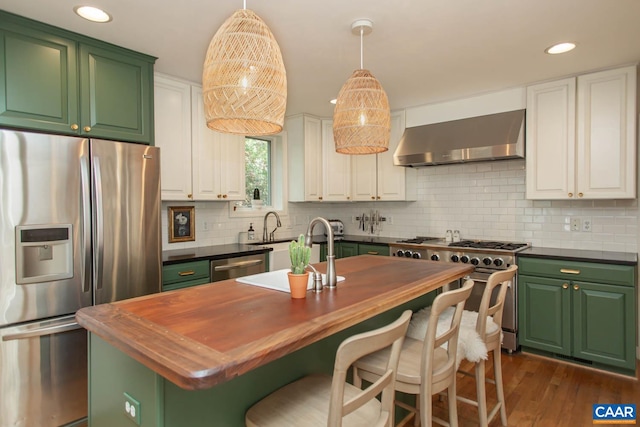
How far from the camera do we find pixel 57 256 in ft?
7.41

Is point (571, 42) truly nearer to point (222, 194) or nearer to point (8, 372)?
point (222, 194)

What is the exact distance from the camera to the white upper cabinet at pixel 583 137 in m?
3.05

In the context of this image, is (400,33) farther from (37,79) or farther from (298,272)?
(37,79)

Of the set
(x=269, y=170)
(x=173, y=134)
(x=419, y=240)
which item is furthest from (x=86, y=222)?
(x=419, y=240)

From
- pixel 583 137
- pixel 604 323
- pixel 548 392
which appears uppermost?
pixel 583 137

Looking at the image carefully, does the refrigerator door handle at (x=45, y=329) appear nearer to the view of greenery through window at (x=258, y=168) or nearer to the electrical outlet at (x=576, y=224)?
the view of greenery through window at (x=258, y=168)

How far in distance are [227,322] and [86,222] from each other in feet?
5.26

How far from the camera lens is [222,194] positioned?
12.0 ft

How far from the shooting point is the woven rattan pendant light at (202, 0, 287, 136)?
55.5 inches

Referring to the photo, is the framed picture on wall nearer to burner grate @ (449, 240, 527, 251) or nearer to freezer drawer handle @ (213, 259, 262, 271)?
freezer drawer handle @ (213, 259, 262, 271)

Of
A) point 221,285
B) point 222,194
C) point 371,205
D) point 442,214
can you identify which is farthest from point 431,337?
point 371,205

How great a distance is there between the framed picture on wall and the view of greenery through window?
2.98 feet

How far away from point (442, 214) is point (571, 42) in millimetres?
2180

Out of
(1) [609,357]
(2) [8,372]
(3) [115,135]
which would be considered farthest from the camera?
(1) [609,357]
